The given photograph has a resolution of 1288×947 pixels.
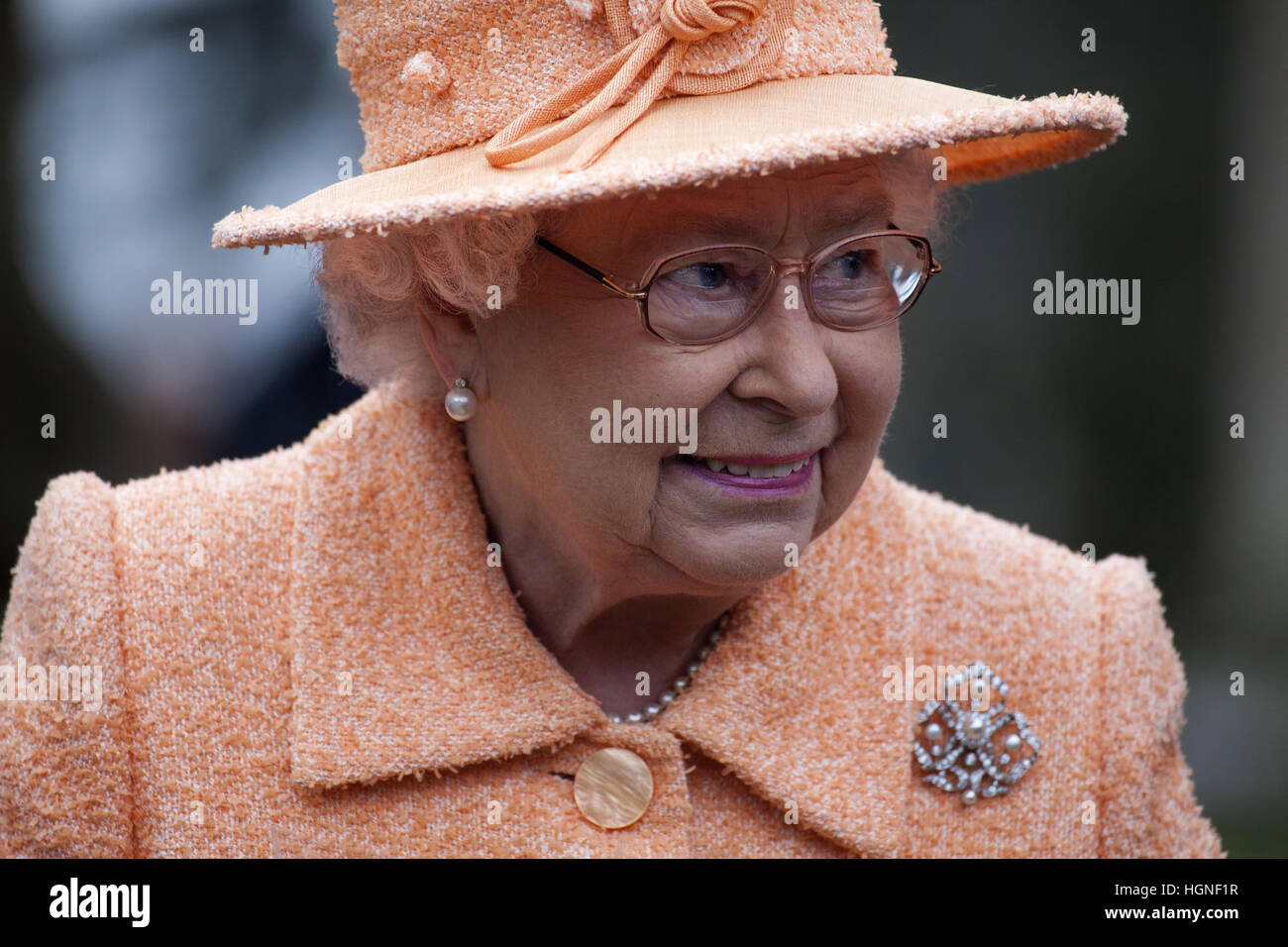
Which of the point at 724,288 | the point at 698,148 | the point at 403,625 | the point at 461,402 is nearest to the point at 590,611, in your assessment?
the point at 403,625

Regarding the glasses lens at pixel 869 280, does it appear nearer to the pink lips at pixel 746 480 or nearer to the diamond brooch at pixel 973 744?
the pink lips at pixel 746 480

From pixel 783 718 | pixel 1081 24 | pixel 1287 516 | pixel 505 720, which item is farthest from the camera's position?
pixel 1287 516

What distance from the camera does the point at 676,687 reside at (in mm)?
2213

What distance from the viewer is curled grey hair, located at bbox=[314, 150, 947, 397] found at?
6.05 ft

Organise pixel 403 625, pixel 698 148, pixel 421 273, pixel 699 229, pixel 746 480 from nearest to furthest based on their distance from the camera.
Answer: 1. pixel 698 148
2. pixel 699 229
3. pixel 746 480
4. pixel 421 273
5. pixel 403 625

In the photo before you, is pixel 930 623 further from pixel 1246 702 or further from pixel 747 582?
pixel 1246 702

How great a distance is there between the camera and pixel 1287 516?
5355 millimetres

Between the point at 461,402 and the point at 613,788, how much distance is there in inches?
26.9

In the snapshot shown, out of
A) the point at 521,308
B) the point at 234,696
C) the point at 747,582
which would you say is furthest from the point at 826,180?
the point at 234,696

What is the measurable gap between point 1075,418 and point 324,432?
4050 millimetres

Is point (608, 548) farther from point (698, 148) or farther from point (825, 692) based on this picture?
point (698, 148)

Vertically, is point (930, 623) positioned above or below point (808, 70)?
below

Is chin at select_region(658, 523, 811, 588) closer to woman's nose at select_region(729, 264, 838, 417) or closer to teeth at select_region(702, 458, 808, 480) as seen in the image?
teeth at select_region(702, 458, 808, 480)

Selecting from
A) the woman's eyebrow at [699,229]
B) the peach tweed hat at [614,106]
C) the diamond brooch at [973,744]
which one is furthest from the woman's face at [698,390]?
the diamond brooch at [973,744]
